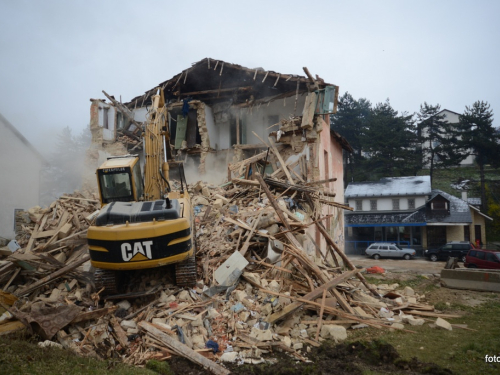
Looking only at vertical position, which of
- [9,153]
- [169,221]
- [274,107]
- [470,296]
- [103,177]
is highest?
[274,107]

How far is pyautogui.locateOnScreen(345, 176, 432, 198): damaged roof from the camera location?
37.9 m

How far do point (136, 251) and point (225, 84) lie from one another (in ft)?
53.2

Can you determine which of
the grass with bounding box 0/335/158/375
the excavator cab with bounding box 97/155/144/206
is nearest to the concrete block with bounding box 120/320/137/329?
the grass with bounding box 0/335/158/375

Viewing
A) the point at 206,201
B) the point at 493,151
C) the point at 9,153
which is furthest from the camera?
the point at 493,151

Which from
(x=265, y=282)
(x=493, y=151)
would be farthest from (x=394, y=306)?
(x=493, y=151)

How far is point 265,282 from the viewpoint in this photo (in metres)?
9.09

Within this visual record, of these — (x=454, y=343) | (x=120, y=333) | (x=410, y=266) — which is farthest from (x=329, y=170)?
(x=120, y=333)

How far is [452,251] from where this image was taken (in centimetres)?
2780

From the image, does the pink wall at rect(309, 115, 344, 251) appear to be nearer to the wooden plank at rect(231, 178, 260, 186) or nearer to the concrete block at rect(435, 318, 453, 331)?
the wooden plank at rect(231, 178, 260, 186)

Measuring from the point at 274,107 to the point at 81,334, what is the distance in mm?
16126

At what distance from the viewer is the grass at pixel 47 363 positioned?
15.7 ft

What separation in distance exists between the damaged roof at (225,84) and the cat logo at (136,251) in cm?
1382

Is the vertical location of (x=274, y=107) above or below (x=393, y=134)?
below

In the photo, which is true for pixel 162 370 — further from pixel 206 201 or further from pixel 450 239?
pixel 450 239
